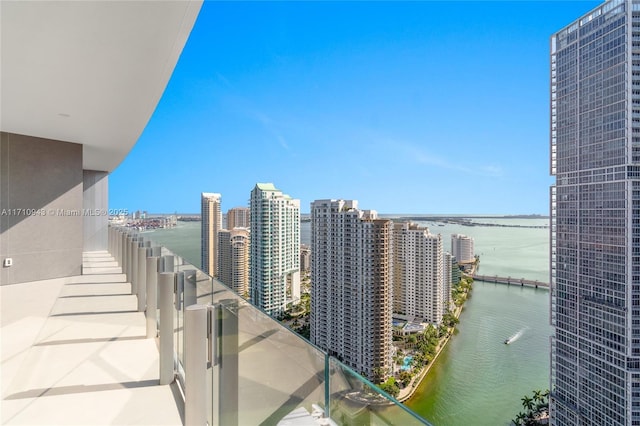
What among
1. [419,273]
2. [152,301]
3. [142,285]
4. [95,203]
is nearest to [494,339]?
[419,273]

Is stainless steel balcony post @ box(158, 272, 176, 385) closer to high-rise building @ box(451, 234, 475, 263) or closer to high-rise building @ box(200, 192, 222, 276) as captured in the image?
high-rise building @ box(200, 192, 222, 276)

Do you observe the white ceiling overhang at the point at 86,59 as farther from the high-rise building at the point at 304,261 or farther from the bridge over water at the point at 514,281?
the bridge over water at the point at 514,281

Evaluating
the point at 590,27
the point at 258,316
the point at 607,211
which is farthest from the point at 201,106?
the point at 258,316

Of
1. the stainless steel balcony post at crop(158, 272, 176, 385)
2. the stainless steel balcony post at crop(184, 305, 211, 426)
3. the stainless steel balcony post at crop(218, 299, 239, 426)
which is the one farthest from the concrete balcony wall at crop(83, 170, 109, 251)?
the stainless steel balcony post at crop(218, 299, 239, 426)

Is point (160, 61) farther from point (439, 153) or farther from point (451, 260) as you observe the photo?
point (439, 153)

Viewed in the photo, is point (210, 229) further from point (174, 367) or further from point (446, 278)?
point (174, 367)

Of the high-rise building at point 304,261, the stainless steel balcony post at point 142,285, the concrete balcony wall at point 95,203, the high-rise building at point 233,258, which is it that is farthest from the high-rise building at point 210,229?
the stainless steel balcony post at point 142,285
